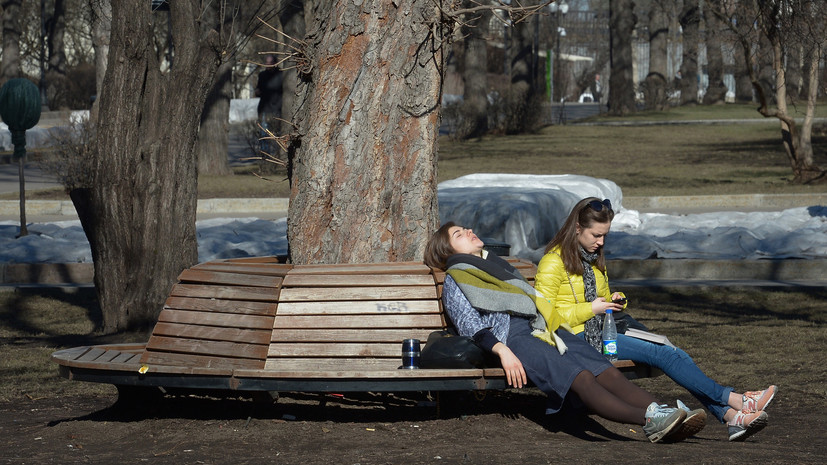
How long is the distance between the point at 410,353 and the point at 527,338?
0.54 meters

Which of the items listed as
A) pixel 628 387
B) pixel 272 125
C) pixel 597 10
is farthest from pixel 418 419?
pixel 597 10

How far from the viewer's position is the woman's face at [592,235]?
17.7ft

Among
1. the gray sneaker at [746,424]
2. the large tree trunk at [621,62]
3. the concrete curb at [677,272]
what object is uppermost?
the large tree trunk at [621,62]

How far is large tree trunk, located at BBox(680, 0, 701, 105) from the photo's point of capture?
4438 cm

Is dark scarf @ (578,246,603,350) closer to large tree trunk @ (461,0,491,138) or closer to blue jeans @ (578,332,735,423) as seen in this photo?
blue jeans @ (578,332,735,423)

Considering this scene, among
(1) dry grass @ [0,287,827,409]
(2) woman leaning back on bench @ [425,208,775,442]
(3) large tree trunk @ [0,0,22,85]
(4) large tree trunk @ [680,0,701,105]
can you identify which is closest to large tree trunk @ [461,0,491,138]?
(4) large tree trunk @ [680,0,701,105]

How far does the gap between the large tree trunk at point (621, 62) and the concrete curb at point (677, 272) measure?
3015cm

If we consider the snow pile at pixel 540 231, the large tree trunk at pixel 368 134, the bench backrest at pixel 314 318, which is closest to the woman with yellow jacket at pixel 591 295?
the bench backrest at pixel 314 318

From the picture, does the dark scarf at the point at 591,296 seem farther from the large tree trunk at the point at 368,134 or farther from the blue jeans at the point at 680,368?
the large tree trunk at the point at 368,134

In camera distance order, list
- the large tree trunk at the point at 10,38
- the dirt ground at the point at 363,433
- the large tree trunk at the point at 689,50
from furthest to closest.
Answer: the large tree trunk at the point at 689,50 < the large tree trunk at the point at 10,38 < the dirt ground at the point at 363,433

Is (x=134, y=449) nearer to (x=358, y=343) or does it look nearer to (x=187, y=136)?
(x=358, y=343)

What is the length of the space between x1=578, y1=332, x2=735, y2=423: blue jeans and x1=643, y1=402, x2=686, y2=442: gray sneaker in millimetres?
481

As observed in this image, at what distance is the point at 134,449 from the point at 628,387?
7.42 feet

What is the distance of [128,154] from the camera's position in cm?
840
